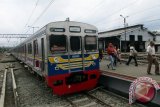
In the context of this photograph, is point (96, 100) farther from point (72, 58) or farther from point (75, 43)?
point (75, 43)

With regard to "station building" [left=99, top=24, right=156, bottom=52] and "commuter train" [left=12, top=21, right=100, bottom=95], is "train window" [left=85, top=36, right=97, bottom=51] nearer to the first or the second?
"commuter train" [left=12, top=21, right=100, bottom=95]

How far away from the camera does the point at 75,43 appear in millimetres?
8305

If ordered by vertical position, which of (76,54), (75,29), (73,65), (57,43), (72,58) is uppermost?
(75,29)

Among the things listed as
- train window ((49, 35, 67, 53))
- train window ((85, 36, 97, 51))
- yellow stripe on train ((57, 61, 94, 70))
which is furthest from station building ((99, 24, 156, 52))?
train window ((49, 35, 67, 53))

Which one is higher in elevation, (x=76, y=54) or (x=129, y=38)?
(x=129, y=38)

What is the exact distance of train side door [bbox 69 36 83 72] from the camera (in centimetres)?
809

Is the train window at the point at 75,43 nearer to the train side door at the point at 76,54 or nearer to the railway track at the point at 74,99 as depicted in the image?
the train side door at the point at 76,54

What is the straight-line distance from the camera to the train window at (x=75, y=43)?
8.21 meters

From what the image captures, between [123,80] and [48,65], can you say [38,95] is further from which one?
[123,80]

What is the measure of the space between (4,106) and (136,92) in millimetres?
5021

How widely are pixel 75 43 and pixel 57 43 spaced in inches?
33.6

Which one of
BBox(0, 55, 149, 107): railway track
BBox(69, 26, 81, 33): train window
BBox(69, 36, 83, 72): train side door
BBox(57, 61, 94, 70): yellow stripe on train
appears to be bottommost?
BBox(0, 55, 149, 107): railway track


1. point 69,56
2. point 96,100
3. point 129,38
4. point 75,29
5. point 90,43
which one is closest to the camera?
point 96,100

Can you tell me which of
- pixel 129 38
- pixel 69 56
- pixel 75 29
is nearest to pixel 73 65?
pixel 69 56
